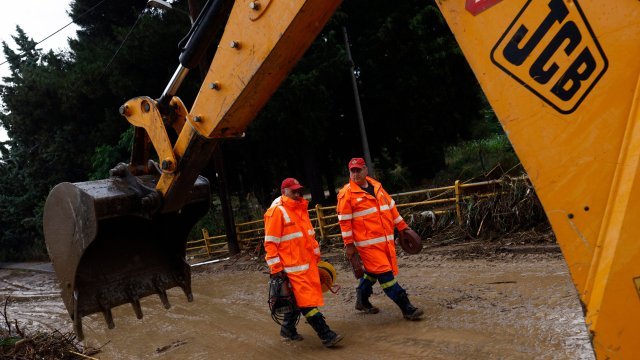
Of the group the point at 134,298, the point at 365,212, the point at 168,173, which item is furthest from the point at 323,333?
the point at 168,173

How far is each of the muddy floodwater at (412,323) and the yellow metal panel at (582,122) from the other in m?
2.55

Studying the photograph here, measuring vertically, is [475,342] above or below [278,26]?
below

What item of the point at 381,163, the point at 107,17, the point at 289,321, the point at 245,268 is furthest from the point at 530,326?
the point at 107,17

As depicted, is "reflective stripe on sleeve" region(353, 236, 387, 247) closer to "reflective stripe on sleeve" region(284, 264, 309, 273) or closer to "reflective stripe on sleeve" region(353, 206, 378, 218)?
"reflective stripe on sleeve" region(353, 206, 378, 218)

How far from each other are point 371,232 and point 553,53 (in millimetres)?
3805

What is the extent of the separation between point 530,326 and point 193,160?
324cm

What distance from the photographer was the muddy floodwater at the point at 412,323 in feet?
14.4

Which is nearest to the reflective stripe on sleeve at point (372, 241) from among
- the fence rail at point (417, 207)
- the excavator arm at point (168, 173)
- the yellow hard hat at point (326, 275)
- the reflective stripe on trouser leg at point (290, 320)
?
the yellow hard hat at point (326, 275)

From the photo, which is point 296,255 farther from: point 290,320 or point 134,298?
point 134,298

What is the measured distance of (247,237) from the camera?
15727 millimetres

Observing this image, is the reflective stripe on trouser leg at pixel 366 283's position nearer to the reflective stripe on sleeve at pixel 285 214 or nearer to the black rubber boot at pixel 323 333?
the black rubber boot at pixel 323 333

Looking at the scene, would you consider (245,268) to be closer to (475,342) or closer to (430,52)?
(475,342)

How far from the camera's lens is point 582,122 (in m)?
1.68

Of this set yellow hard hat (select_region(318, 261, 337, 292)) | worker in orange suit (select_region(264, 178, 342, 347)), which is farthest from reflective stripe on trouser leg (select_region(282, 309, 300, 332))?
yellow hard hat (select_region(318, 261, 337, 292))
